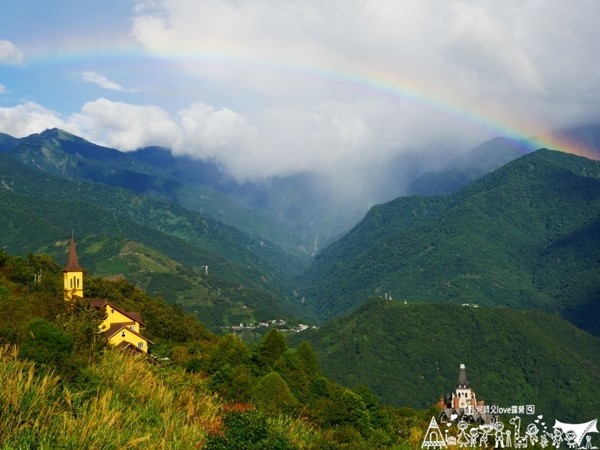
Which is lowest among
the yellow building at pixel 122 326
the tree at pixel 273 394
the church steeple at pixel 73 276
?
the tree at pixel 273 394

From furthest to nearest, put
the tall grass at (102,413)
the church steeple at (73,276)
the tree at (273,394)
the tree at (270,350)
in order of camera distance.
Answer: the church steeple at (73,276)
the tree at (270,350)
the tree at (273,394)
the tall grass at (102,413)

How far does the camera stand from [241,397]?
3688 centimetres

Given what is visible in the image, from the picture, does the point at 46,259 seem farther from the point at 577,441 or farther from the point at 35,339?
the point at 577,441

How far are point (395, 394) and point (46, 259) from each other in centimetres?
13206

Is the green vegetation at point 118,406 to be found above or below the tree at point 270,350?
above

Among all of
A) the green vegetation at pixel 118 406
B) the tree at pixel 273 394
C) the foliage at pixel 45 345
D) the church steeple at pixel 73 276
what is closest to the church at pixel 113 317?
the church steeple at pixel 73 276

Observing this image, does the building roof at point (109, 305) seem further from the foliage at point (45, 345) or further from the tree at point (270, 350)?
the foliage at point (45, 345)

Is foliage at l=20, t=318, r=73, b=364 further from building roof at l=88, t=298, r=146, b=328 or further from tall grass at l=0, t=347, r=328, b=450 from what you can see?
building roof at l=88, t=298, r=146, b=328

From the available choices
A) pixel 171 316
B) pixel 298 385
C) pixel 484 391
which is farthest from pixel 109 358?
pixel 484 391

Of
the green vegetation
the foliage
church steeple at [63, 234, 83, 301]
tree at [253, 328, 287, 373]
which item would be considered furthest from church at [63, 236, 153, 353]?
the foliage

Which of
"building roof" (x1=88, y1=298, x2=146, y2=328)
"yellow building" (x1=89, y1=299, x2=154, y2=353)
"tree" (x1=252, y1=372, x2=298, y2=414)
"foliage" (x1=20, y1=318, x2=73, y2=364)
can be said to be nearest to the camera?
"foliage" (x1=20, y1=318, x2=73, y2=364)

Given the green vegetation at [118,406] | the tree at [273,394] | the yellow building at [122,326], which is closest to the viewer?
the green vegetation at [118,406]

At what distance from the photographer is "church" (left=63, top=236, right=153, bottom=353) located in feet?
191

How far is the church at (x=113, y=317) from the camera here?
58.2m
